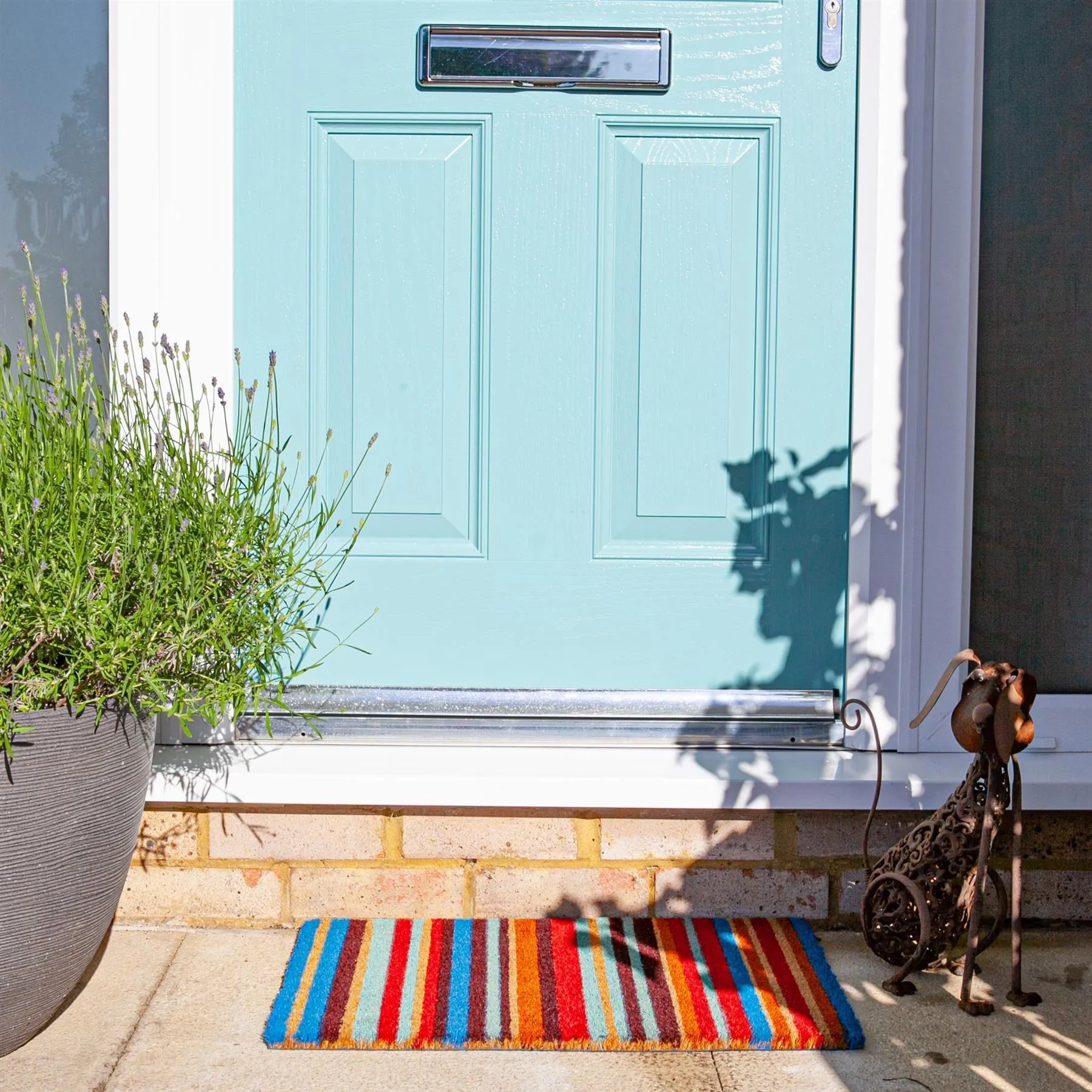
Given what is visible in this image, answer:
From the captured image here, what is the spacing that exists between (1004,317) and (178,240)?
5.43 ft

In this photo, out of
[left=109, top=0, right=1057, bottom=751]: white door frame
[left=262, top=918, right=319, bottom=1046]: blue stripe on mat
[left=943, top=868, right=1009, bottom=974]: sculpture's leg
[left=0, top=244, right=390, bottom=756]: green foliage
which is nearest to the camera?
[left=0, top=244, right=390, bottom=756]: green foliage

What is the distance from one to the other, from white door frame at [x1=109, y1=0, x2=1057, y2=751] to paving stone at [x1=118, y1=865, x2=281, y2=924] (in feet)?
3.36

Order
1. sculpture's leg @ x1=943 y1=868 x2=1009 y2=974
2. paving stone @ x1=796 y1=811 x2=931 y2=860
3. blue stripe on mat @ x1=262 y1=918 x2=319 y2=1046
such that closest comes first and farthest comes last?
1. blue stripe on mat @ x1=262 y1=918 x2=319 y2=1046
2. sculpture's leg @ x1=943 y1=868 x2=1009 y2=974
3. paving stone @ x1=796 y1=811 x2=931 y2=860

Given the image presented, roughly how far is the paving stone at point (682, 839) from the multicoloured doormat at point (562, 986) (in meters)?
0.13

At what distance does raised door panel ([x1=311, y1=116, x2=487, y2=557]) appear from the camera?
87.7 inches

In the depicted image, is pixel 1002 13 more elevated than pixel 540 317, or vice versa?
pixel 1002 13

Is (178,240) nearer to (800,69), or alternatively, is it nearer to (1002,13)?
(800,69)

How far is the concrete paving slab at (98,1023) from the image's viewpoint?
1.75 metres

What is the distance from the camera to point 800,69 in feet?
7.32

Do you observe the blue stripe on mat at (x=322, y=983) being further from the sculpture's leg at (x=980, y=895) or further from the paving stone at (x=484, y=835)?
the sculpture's leg at (x=980, y=895)

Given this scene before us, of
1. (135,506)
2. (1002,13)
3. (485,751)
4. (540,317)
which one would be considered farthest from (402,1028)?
(1002,13)

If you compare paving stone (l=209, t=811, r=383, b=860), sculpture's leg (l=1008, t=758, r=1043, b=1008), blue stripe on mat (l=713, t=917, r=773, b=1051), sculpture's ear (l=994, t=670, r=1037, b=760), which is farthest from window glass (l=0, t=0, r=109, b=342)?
sculpture's leg (l=1008, t=758, r=1043, b=1008)

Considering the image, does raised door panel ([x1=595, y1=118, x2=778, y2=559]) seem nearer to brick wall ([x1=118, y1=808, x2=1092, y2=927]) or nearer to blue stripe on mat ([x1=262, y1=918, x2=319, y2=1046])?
brick wall ([x1=118, y1=808, x2=1092, y2=927])

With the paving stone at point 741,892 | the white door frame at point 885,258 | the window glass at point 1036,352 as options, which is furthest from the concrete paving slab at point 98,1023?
the window glass at point 1036,352
